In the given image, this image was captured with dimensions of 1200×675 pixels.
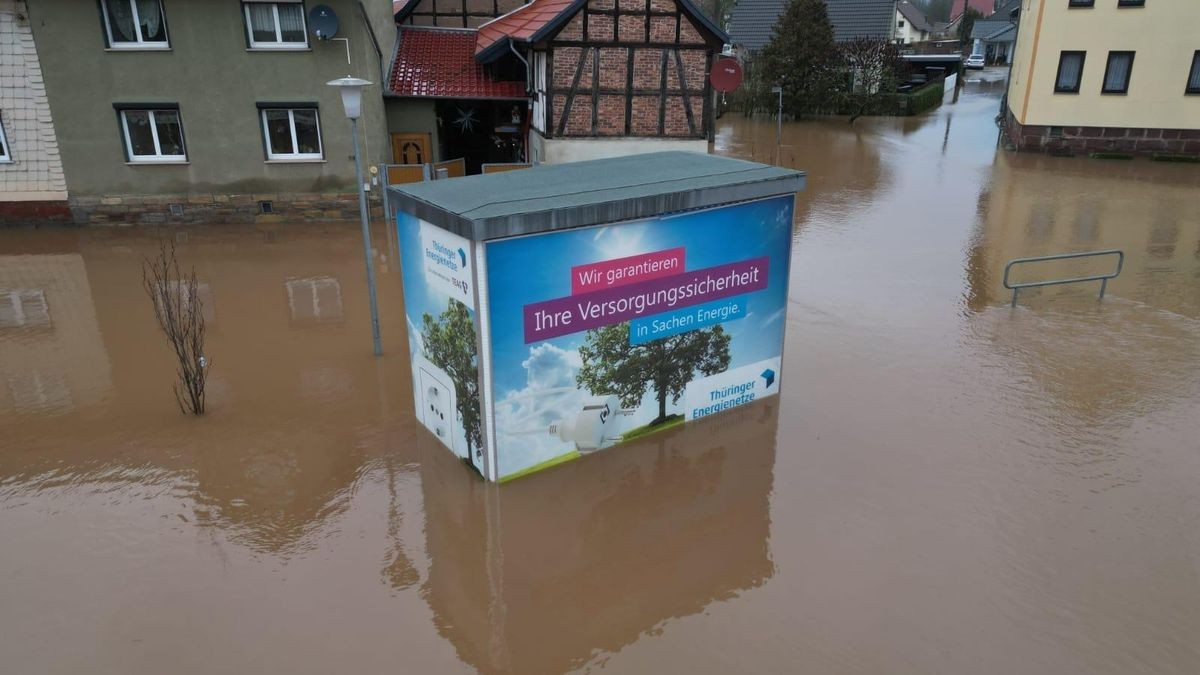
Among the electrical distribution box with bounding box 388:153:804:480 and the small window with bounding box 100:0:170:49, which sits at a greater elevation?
the small window with bounding box 100:0:170:49

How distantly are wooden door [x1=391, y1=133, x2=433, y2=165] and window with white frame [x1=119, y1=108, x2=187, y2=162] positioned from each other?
4449mm

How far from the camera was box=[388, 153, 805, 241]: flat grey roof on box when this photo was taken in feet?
22.8

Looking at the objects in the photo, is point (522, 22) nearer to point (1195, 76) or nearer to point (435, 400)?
point (435, 400)

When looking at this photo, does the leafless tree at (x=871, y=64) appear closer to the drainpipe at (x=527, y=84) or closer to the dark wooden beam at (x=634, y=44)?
the dark wooden beam at (x=634, y=44)

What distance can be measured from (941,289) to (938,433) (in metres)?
5.51

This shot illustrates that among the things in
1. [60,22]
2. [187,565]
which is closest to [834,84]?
[60,22]

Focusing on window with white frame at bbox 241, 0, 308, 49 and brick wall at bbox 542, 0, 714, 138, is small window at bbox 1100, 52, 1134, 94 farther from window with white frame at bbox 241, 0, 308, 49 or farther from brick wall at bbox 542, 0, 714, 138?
window with white frame at bbox 241, 0, 308, 49

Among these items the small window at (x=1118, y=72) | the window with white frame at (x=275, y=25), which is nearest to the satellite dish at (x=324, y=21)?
the window with white frame at (x=275, y=25)

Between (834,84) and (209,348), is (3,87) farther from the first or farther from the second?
(834,84)

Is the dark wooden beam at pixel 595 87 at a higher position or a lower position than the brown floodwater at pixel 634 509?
higher

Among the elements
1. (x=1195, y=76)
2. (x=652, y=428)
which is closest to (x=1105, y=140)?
(x=1195, y=76)

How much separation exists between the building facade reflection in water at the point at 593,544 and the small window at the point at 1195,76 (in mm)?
23532

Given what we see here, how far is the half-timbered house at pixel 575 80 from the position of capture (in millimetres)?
17625

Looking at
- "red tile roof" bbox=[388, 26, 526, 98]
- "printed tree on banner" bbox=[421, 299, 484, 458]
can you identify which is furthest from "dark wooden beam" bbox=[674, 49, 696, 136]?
"printed tree on banner" bbox=[421, 299, 484, 458]
